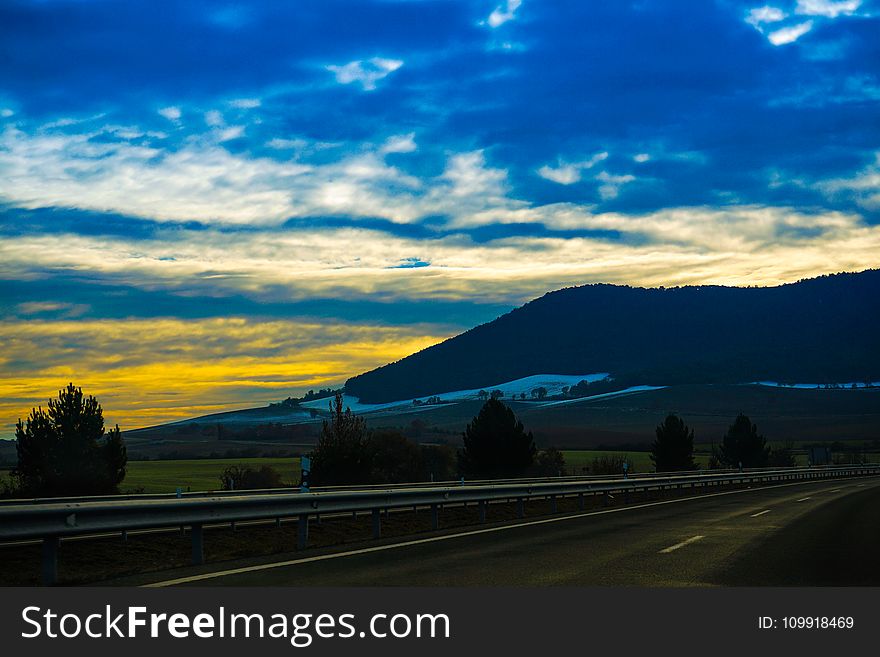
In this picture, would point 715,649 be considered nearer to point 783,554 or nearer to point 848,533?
point 783,554

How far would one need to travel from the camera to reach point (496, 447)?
85.6 metres

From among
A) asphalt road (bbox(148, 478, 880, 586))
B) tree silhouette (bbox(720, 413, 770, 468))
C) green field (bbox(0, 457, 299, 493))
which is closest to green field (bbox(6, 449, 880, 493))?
green field (bbox(0, 457, 299, 493))

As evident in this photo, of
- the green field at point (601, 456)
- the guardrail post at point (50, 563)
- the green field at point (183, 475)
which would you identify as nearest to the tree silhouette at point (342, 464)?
the green field at point (183, 475)

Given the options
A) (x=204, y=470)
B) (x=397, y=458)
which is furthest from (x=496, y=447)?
(x=204, y=470)

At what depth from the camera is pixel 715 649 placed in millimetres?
7426

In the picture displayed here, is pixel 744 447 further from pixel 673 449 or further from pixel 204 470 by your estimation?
pixel 204 470

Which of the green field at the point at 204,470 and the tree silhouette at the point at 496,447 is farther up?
the tree silhouette at the point at 496,447

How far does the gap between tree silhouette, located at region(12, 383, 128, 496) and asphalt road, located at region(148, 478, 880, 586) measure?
48002mm

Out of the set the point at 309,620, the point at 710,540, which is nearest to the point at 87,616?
the point at 309,620

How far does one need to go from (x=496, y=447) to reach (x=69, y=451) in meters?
36.0

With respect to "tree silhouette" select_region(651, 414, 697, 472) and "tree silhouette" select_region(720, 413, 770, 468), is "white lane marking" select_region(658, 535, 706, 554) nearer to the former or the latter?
"tree silhouette" select_region(651, 414, 697, 472)

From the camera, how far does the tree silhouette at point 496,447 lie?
85500 millimetres

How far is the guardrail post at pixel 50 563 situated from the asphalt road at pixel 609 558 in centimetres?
126

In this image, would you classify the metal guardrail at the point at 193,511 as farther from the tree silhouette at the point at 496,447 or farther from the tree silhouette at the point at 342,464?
the tree silhouette at the point at 496,447
